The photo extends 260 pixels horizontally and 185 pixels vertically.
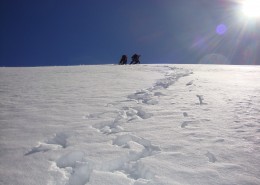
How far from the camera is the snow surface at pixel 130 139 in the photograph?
319cm

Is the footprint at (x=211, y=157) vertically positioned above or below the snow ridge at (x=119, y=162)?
above

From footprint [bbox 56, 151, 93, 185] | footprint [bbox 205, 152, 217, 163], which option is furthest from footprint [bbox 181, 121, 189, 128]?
footprint [bbox 56, 151, 93, 185]

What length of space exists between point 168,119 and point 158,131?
747mm

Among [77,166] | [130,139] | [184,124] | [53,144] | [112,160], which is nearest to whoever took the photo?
[77,166]

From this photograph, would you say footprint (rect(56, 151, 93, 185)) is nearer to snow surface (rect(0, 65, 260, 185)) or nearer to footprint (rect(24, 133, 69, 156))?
snow surface (rect(0, 65, 260, 185))

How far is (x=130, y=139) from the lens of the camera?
426 cm

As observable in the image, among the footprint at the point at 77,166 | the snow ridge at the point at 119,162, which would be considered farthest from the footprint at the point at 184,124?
the footprint at the point at 77,166

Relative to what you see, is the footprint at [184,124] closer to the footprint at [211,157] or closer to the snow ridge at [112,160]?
the snow ridge at [112,160]

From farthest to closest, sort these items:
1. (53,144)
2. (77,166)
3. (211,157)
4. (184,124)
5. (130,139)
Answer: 1. (184,124)
2. (130,139)
3. (53,144)
4. (211,157)
5. (77,166)

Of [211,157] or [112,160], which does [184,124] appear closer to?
[211,157]

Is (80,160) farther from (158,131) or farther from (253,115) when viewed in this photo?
(253,115)

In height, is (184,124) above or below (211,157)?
above

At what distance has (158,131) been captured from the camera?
15.0 feet

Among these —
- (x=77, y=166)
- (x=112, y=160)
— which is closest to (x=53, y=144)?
(x=77, y=166)
